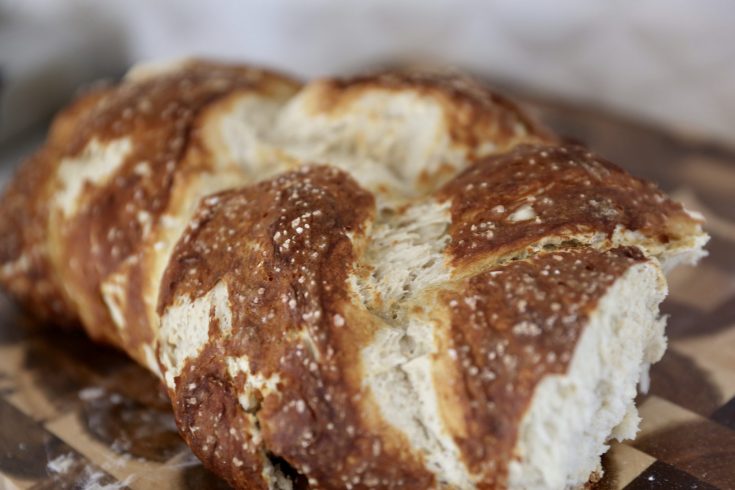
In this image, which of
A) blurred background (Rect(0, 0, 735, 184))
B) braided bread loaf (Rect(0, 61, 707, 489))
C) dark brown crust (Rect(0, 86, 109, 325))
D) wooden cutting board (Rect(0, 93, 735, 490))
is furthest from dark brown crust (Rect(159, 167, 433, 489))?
blurred background (Rect(0, 0, 735, 184))

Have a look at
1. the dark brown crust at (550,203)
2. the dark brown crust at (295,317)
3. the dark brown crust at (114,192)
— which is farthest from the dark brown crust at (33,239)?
the dark brown crust at (550,203)

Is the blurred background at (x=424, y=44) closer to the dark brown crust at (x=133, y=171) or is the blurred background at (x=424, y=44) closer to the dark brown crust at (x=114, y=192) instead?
the dark brown crust at (x=114, y=192)

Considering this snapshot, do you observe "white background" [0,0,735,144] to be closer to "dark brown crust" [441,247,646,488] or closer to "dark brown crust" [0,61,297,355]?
"dark brown crust" [0,61,297,355]

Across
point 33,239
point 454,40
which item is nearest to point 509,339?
point 33,239

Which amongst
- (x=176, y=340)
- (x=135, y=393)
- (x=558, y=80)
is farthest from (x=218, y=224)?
(x=558, y=80)

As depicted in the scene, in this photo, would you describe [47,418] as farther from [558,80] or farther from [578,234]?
[558,80]
